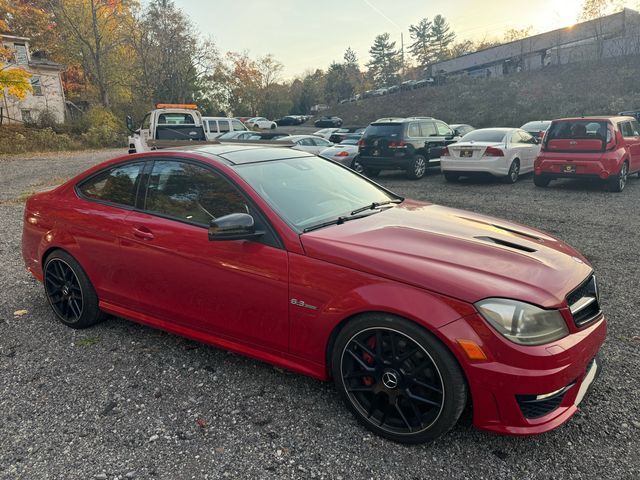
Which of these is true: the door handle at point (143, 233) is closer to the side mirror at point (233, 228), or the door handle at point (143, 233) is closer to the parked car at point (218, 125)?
the side mirror at point (233, 228)

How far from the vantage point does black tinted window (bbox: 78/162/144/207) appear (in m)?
3.46

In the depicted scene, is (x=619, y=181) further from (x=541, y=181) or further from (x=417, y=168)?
(x=417, y=168)

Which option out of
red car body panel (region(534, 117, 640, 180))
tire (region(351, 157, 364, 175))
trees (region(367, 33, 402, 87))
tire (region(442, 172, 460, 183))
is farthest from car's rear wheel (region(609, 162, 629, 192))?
trees (region(367, 33, 402, 87))

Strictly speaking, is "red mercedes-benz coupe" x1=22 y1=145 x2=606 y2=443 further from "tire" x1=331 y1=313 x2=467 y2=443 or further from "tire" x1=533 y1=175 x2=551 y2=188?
"tire" x1=533 y1=175 x2=551 y2=188

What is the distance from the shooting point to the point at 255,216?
2775mm

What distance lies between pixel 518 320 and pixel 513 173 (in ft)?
33.9

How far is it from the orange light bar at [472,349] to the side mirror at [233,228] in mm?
1306

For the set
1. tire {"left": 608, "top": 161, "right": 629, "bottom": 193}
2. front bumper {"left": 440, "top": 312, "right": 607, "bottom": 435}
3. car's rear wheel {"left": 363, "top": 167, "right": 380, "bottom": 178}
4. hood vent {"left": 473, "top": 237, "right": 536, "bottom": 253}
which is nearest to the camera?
front bumper {"left": 440, "top": 312, "right": 607, "bottom": 435}

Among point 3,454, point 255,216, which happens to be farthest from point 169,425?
point 255,216

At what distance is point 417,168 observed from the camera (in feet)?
40.9

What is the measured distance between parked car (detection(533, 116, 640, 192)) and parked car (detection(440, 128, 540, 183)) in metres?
0.95

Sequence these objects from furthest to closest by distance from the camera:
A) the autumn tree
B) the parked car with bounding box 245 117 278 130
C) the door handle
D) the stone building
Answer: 1. the parked car with bounding box 245 117 278 130
2. the autumn tree
3. the stone building
4. the door handle

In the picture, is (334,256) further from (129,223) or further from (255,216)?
(129,223)

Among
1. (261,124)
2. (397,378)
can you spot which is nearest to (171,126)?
(397,378)
